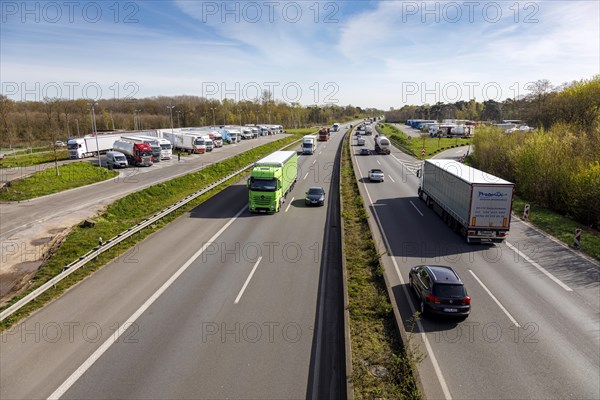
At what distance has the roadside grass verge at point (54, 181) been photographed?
34938 millimetres

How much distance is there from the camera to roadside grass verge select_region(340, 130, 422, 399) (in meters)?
10.2

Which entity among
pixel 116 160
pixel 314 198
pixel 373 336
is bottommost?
pixel 373 336

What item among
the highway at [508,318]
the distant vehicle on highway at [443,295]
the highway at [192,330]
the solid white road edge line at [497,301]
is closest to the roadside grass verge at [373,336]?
the highway at [192,330]

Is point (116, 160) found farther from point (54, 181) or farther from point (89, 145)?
point (54, 181)

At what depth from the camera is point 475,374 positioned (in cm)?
1109

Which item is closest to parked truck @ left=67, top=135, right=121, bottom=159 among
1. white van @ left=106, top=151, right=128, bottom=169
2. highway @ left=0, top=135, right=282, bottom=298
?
white van @ left=106, top=151, right=128, bottom=169

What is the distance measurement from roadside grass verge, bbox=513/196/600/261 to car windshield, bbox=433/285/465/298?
1157 cm

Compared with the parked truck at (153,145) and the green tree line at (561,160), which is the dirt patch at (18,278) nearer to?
the green tree line at (561,160)

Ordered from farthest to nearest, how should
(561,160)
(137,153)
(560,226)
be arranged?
1. (137,153)
2. (561,160)
3. (560,226)

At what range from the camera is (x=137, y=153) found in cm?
5191

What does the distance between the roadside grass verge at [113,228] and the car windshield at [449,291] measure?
15.1 m

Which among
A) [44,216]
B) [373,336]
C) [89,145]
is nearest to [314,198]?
[373,336]

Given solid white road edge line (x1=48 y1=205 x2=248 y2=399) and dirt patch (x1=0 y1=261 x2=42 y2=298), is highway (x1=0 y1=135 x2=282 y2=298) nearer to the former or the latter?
dirt patch (x1=0 y1=261 x2=42 y2=298)

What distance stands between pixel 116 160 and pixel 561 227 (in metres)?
49.3
